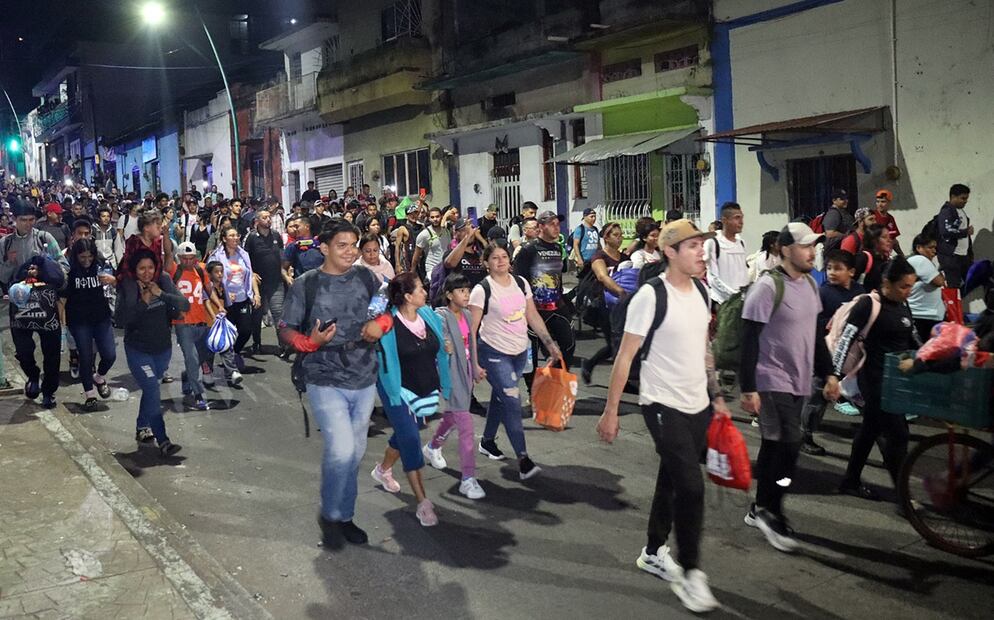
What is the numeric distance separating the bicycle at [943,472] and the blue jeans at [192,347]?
6975 mm

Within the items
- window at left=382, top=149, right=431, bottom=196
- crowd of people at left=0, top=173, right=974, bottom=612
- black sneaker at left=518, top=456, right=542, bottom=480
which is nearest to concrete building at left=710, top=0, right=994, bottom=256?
crowd of people at left=0, top=173, right=974, bottom=612

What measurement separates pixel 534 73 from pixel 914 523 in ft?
60.8

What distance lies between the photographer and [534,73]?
2245 cm

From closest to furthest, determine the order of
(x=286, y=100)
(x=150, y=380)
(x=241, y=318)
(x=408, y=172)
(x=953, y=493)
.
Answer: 1. (x=953, y=493)
2. (x=150, y=380)
3. (x=241, y=318)
4. (x=408, y=172)
5. (x=286, y=100)

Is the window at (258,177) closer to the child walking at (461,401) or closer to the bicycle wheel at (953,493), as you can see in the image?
the child walking at (461,401)

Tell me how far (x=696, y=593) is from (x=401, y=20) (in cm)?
2553

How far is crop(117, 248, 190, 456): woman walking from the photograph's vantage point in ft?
25.5

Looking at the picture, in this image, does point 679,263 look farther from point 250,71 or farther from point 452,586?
point 250,71

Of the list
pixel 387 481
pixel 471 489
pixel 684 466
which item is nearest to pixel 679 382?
pixel 684 466

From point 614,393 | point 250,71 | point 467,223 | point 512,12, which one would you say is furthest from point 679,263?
point 250,71

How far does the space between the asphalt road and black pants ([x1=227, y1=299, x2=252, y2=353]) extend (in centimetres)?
327

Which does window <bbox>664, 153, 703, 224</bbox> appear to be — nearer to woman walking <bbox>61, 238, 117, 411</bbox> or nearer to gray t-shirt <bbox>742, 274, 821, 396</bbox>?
woman walking <bbox>61, 238, 117, 411</bbox>

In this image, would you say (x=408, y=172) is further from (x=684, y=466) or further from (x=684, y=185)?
(x=684, y=466)

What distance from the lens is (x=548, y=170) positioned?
22.8 meters
